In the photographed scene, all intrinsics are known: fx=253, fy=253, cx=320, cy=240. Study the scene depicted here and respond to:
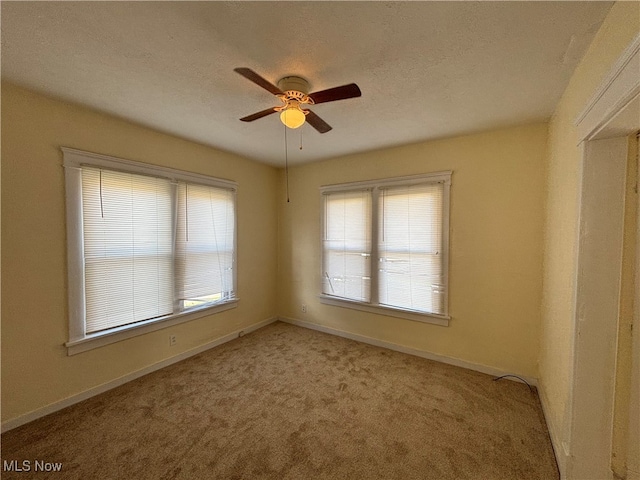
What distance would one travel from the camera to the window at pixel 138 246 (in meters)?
2.25

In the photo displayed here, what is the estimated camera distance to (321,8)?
121 cm

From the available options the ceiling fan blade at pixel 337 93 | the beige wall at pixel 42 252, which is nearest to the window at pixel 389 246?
the ceiling fan blade at pixel 337 93

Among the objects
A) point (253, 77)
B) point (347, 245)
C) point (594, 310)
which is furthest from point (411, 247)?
point (253, 77)

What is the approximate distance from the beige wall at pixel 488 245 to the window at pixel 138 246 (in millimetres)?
2254

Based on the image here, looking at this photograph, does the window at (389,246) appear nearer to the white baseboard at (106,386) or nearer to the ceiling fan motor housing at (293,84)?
the white baseboard at (106,386)

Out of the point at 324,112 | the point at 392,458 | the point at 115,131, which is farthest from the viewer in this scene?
the point at 115,131

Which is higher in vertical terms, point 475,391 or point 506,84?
point 506,84

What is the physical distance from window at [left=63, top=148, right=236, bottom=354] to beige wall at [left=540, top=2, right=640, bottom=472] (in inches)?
136

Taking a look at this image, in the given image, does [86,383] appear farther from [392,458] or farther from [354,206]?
[354,206]

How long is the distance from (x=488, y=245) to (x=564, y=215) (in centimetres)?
91

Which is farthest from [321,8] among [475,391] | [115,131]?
[475,391]

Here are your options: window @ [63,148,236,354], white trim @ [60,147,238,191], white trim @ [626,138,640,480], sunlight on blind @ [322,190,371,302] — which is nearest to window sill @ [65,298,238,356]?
window @ [63,148,236,354]

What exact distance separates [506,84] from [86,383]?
13.9ft

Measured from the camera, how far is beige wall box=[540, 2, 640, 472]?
47.9 inches
